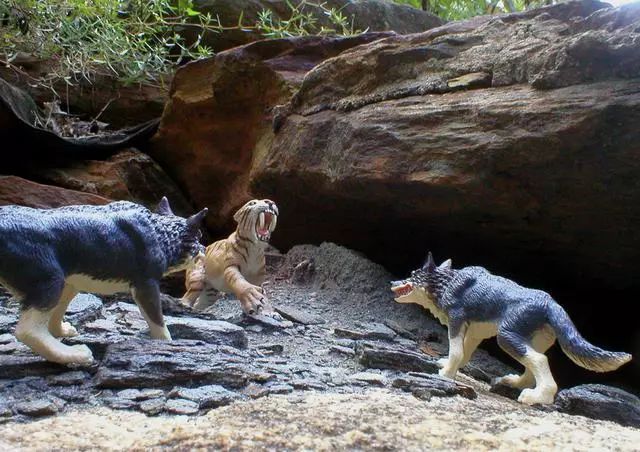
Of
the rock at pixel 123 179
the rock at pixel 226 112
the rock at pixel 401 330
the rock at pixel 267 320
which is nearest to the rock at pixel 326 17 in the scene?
the rock at pixel 226 112

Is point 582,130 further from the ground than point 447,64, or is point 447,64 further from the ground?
point 447,64

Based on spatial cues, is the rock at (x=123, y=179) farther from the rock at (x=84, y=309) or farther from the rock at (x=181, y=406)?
the rock at (x=181, y=406)

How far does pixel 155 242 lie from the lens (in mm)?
2402

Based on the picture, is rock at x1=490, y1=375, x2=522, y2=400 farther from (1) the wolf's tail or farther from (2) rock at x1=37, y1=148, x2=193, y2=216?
(2) rock at x1=37, y1=148, x2=193, y2=216

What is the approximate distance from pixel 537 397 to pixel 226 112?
3.39 meters

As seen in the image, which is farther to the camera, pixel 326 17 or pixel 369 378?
pixel 326 17

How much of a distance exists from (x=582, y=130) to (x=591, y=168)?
0.23 m

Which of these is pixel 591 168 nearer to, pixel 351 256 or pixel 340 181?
pixel 340 181

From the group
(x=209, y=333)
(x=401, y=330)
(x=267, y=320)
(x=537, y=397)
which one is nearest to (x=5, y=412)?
(x=209, y=333)

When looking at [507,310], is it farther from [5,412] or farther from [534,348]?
[5,412]

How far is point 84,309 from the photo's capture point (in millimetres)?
2830

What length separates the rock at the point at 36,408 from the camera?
171 centimetres

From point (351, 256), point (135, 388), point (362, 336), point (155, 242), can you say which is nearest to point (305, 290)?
point (351, 256)

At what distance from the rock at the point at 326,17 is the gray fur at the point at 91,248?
11.9 ft
